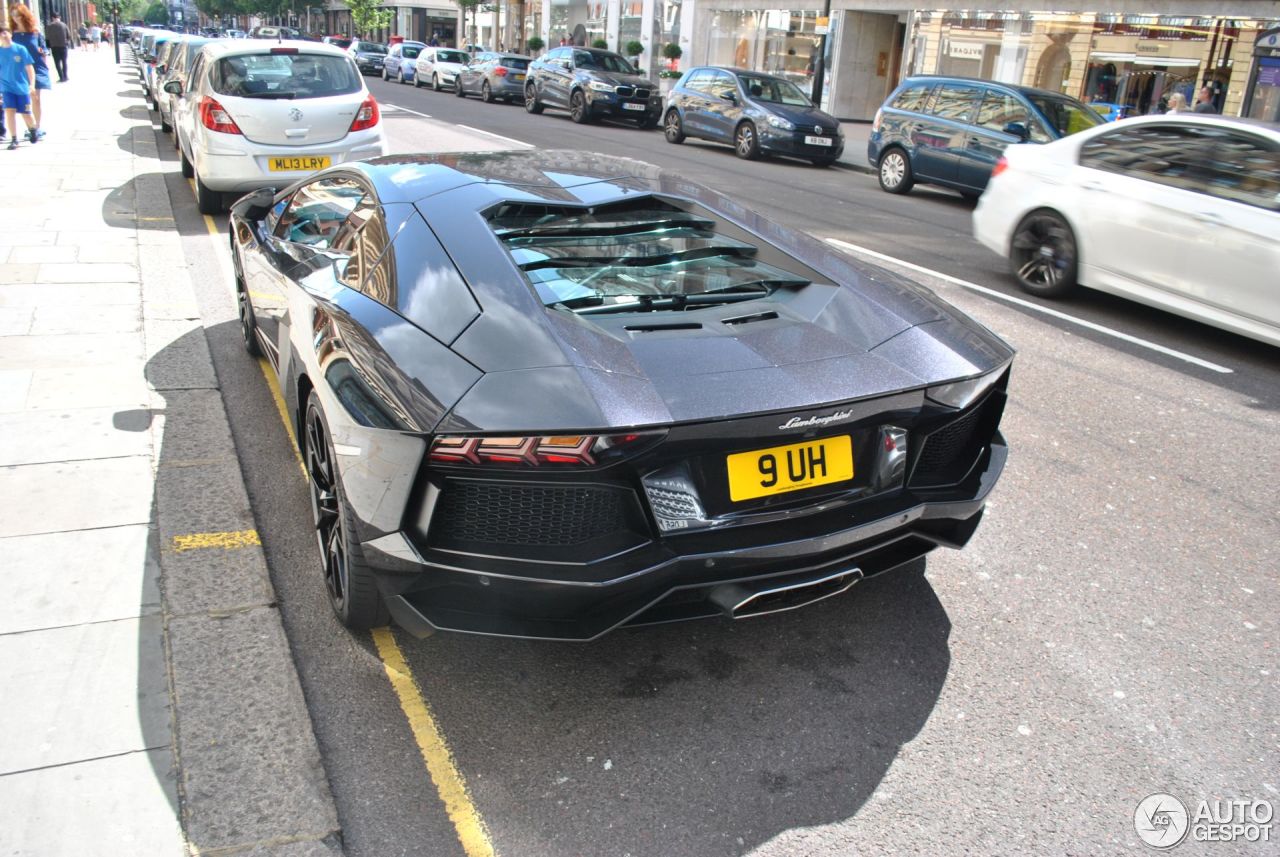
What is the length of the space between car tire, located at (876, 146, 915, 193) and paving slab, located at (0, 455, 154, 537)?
41.4 ft

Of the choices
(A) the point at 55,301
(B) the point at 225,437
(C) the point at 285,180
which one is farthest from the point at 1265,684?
(C) the point at 285,180

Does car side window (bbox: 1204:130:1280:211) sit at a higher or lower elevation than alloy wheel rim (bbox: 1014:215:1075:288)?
higher

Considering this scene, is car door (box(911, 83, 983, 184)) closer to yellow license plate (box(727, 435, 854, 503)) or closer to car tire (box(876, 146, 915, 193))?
car tire (box(876, 146, 915, 193))

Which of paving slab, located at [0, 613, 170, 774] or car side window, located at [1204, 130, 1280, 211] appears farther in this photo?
car side window, located at [1204, 130, 1280, 211]

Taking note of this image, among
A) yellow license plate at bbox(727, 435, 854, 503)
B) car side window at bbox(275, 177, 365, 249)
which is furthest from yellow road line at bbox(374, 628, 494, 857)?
car side window at bbox(275, 177, 365, 249)

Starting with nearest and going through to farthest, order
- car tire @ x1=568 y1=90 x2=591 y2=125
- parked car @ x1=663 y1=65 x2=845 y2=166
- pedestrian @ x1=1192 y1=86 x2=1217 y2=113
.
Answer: parked car @ x1=663 y1=65 x2=845 y2=166 → pedestrian @ x1=1192 y1=86 x2=1217 y2=113 → car tire @ x1=568 y1=90 x2=591 y2=125

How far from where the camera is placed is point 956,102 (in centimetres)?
1402

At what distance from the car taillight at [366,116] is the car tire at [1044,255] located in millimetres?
6289

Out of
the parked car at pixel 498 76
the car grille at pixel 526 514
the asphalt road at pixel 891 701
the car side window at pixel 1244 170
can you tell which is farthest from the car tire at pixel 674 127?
the car grille at pixel 526 514

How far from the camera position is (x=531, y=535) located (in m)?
2.63

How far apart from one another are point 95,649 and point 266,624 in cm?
50

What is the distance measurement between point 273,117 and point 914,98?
30.6 feet

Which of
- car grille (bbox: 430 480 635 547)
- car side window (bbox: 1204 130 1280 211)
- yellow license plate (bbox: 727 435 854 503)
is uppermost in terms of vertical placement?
car side window (bbox: 1204 130 1280 211)

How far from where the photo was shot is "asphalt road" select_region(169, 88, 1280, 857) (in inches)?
102
